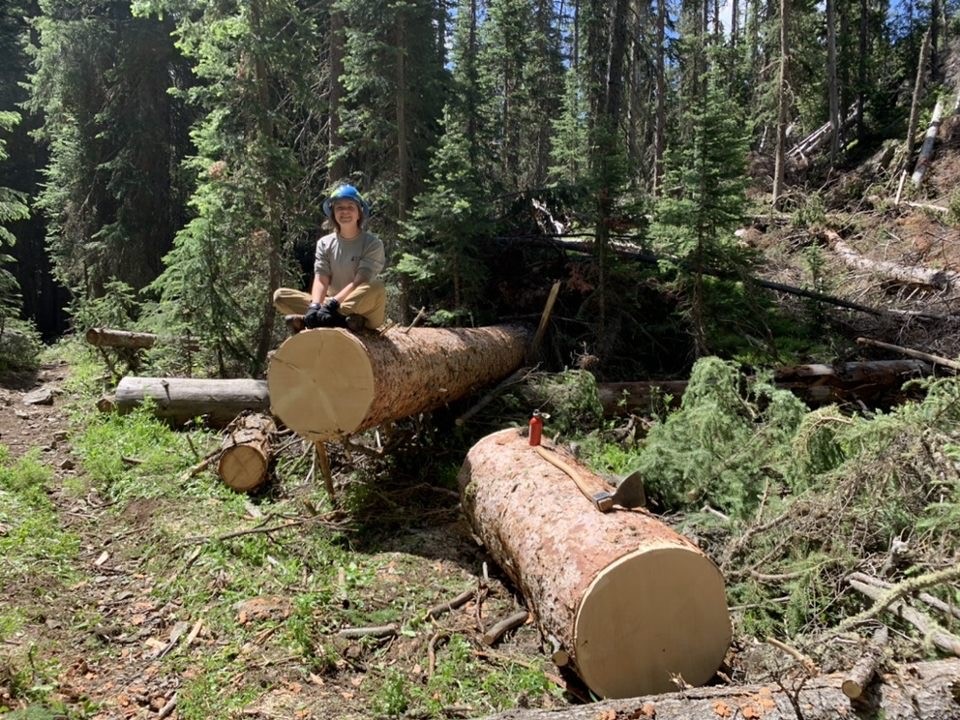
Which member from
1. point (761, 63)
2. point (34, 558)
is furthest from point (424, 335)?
point (761, 63)

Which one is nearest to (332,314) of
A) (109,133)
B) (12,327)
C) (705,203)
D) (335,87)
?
(705,203)

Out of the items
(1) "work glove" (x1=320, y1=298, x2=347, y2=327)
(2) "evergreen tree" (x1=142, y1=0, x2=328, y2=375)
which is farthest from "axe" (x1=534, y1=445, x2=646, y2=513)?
(2) "evergreen tree" (x1=142, y1=0, x2=328, y2=375)

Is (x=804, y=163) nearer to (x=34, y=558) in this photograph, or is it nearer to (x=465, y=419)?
(x=465, y=419)

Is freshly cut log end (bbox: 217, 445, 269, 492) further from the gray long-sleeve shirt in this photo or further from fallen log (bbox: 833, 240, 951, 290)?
fallen log (bbox: 833, 240, 951, 290)

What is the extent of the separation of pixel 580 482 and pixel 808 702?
1878 millimetres

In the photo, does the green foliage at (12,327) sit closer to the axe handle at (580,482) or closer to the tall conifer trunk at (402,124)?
the tall conifer trunk at (402,124)

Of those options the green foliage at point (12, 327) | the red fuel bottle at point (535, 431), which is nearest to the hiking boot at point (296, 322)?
the red fuel bottle at point (535, 431)

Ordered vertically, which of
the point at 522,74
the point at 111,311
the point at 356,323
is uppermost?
the point at 522,74

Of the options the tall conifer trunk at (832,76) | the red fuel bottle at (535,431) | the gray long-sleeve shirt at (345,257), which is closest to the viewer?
the red fuel bottle at (535,431)

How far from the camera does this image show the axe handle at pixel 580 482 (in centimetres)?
377

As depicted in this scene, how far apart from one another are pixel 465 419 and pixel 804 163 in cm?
2043

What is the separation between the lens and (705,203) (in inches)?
306

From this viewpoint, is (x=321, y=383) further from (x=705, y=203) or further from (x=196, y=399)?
(x=705, y=203)

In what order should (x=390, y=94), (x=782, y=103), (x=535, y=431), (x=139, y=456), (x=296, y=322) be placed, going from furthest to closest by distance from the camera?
1. (x=782, y=103)
2. (x=390, y=94)
3. (x=139, y=456)
4. (x=296, y=322)
5. (x=535, y=431)
